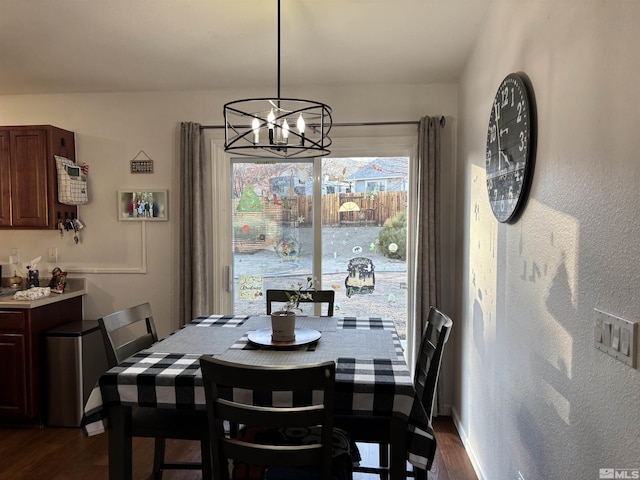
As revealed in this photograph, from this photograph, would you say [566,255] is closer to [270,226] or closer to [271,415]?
[271,415]

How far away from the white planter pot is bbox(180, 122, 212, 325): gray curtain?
1.55 meters

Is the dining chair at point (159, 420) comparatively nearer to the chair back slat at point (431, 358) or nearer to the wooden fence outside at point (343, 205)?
the chair back slat at point (431, 358)

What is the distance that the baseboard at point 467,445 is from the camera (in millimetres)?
2598

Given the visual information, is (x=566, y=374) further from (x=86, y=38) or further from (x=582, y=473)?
(x=86, y=38)

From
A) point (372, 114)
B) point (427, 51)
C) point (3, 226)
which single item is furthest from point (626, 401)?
point (3, 226)

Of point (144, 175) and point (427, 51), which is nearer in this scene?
point (427, 51)

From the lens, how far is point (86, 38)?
277 cm

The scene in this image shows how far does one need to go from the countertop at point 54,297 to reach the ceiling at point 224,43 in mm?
1557

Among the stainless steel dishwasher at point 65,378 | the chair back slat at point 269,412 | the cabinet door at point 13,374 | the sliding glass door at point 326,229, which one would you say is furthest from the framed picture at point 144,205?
the chair back slat at point 269,412

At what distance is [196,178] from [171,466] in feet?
6.65

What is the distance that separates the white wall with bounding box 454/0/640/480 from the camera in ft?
3.78

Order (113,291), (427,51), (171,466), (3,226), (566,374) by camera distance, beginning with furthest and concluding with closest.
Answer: (113,291), (3,226), (427,51), (171,466), (566,374)

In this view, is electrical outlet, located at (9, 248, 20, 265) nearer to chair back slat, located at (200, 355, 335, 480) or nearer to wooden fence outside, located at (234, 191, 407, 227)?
wooden fence outside, located at (234, 191, 407, 227)

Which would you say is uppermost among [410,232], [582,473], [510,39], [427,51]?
[427,51]
